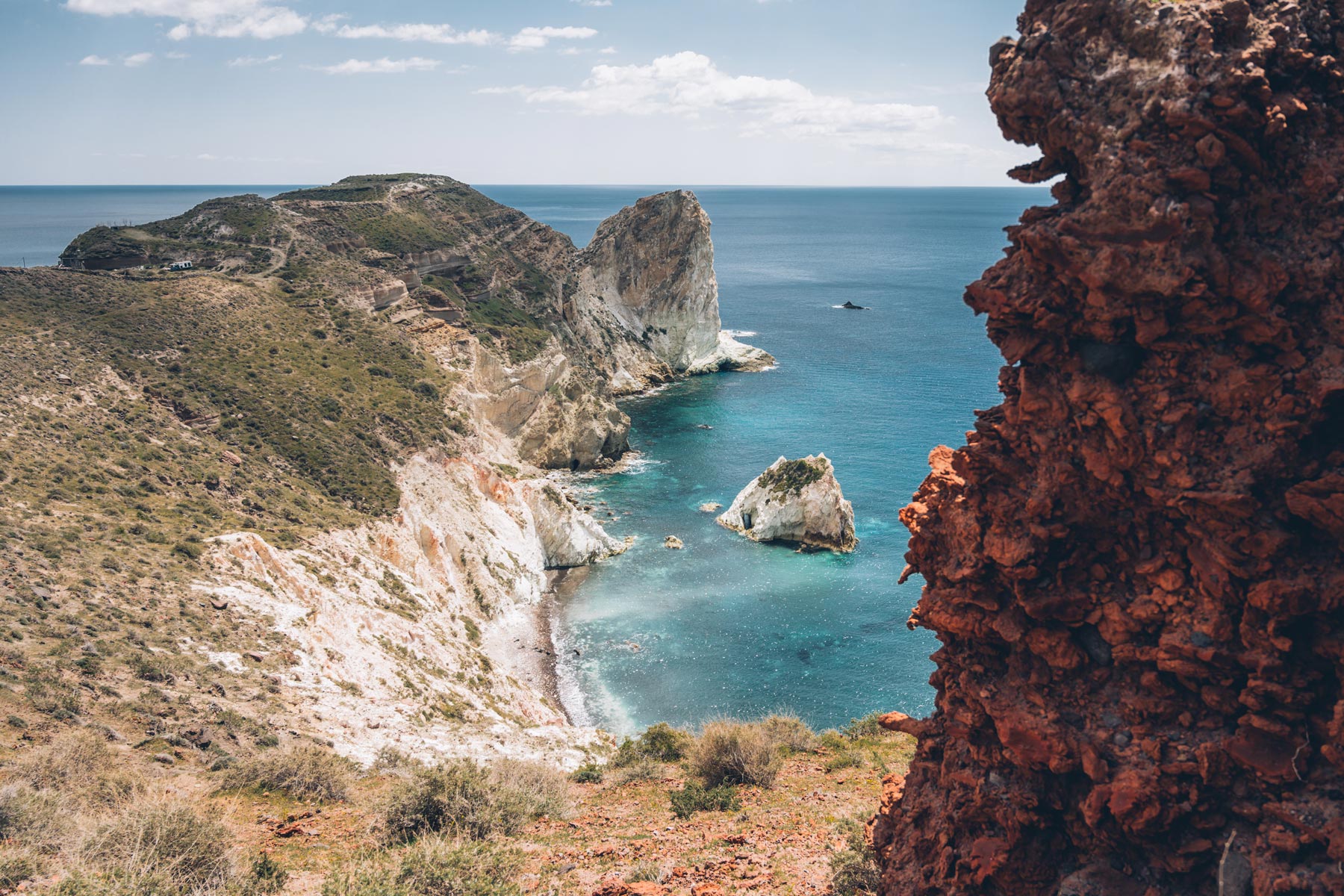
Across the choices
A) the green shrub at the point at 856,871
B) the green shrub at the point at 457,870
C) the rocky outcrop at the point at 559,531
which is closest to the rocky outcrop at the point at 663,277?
the rocky outcrop at the point at 559,531

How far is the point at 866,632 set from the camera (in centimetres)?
5059

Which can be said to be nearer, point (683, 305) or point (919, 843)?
point (919, 843)

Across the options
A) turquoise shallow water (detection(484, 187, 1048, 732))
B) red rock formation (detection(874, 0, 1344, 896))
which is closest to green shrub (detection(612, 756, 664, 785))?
red rock formation (detection(874, 0, 1344, 896))

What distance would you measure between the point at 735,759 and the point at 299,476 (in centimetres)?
3168

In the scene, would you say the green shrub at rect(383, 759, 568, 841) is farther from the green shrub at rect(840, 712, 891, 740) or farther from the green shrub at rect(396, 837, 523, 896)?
the green shrub at rect(840, 712, 891, 740)

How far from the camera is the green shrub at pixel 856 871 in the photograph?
1447cm

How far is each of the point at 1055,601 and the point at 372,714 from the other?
24.3 m

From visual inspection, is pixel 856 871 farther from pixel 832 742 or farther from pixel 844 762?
pixel 832 742

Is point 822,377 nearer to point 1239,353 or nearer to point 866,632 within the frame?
point 866,632

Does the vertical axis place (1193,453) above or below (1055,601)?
above

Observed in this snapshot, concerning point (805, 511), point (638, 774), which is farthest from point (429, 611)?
point (805, 511)

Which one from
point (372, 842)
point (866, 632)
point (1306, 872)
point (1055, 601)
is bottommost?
point (866, 632)

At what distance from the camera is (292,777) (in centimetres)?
2039

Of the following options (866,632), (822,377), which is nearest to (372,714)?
(866,632)
